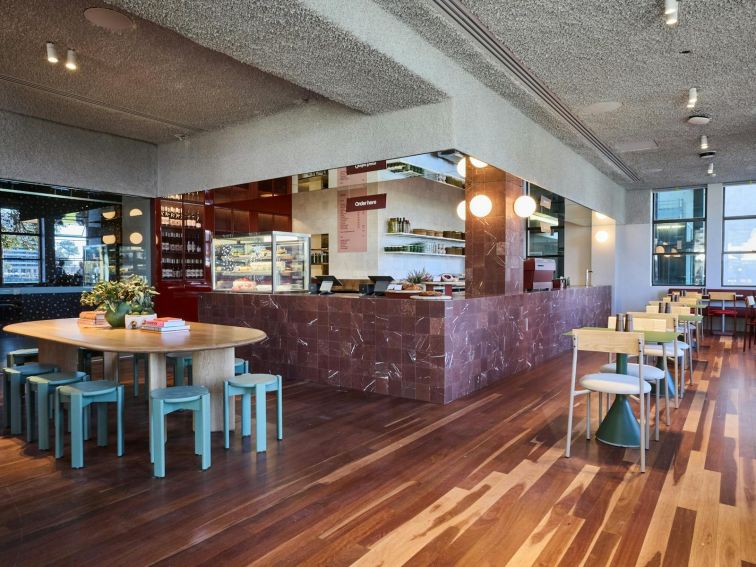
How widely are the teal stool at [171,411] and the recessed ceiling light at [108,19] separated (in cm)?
245

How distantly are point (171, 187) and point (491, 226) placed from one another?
4.13m

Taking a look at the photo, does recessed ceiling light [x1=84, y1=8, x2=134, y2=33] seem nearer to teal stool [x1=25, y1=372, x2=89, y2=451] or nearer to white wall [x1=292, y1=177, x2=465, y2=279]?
teal stool [x1=25, y1=372, x2=89, y2=451]

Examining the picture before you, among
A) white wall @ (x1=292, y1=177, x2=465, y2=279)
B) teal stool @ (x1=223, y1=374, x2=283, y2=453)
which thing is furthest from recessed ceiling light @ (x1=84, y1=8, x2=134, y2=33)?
white wall @ (x1=292, y1=177, x2=465, y2=279)

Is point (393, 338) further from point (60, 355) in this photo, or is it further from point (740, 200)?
point (740, 200)

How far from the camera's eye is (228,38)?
3.12 metres

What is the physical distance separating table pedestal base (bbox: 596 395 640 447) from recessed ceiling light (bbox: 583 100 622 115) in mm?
3192

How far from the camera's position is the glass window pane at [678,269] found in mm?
10031

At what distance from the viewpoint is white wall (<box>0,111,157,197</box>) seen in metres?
5.52

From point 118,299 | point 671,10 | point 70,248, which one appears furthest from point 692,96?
point 70,248

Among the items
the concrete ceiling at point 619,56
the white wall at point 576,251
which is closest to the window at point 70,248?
the concrete ceiling at point 619,56

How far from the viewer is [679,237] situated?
1023 centimetres

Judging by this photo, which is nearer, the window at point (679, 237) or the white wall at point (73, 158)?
the white wall at point (73, 158)

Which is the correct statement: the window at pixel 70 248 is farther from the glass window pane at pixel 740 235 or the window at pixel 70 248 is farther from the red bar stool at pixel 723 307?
the glass window pane at pixel 740 235

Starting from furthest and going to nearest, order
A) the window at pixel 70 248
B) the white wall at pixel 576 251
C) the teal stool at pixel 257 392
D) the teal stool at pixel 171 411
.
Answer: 1. the white wall at pixel 576 251
2. the window at pixel 70 248
3. the teal stool at pixel 257 392
4. the teal stool at pixel 171 411
